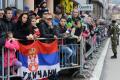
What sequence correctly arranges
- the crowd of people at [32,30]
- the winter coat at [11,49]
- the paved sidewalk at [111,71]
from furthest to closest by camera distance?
the paved sidewalk at [111,71] < the crowd of people at [32,30] < the winter coat at [11,49]

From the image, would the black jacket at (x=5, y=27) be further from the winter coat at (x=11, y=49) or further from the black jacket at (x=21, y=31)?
the winter coat at (x=11, y=49)

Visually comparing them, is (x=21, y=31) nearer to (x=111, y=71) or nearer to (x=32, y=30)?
(x=32, y=30)

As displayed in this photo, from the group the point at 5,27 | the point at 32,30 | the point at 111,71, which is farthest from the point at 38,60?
the point at 111,71

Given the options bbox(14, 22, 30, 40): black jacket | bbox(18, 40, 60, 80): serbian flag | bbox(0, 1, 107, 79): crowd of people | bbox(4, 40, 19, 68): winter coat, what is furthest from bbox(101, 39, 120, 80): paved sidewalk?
bbox(4, 40, 19, 68): winter coat

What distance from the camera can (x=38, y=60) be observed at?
9195 mm

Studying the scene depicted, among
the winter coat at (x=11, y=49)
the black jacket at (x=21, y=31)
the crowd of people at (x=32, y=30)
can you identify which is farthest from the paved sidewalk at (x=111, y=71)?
the winter coat at (x=11, y=49)

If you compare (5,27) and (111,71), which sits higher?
(5,27)

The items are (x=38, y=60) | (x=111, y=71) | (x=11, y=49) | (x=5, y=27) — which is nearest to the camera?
(x=11, y=49)

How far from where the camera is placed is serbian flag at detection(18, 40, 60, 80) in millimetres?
8773

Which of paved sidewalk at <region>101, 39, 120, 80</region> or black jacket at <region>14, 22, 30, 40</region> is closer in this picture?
black jacket at <region>14, 22, 30, 40</region>

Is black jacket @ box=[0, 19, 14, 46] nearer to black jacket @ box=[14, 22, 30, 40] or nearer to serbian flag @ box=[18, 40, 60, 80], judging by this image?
black jacket @ box=[14, 22, 30, 40]

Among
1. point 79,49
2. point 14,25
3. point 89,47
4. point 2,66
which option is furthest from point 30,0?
point 2,66

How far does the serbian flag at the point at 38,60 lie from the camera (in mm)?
8773

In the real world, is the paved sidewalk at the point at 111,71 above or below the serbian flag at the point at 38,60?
below
